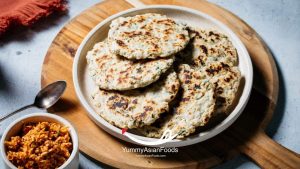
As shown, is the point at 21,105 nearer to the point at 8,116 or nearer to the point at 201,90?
the point at 8,116

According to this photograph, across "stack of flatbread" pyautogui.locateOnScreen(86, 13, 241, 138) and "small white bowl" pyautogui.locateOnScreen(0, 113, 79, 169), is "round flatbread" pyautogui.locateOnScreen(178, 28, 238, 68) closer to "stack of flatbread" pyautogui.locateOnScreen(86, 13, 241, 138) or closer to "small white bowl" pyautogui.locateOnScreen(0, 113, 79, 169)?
"stack of flatbread" pyautogui.locateOnScreen(86, 13, 241, 138)

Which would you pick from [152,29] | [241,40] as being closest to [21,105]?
[152,29]

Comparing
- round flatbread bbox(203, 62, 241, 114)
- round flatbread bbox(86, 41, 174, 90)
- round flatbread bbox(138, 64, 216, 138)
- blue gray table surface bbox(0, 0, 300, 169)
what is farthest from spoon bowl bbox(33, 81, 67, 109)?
round flatbread bbox(203, 62, 241, 114)

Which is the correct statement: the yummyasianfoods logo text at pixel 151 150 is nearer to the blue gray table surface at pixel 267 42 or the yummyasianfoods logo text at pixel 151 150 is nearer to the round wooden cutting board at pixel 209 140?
the round wooden cutting board at pixel 209 140

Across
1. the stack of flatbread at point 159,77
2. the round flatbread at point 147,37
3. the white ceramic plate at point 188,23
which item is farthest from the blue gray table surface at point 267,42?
the round flatbread at point 147,37

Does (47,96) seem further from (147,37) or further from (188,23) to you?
(188,23)

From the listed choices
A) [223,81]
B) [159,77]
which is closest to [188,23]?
[223,81]
